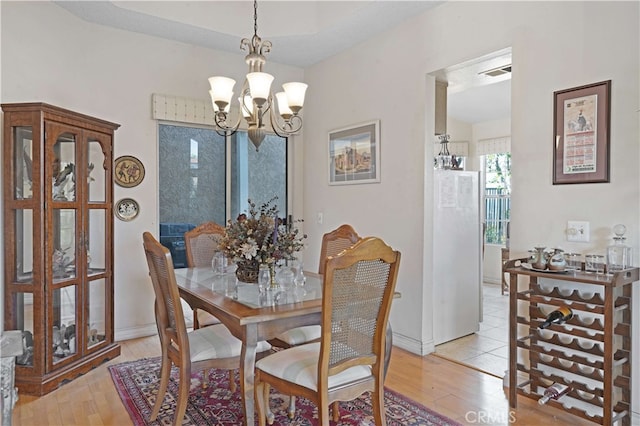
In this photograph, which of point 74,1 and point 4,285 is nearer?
point 4,285

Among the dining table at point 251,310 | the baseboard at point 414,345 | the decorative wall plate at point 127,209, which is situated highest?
the decorative wall plate at point 127,209

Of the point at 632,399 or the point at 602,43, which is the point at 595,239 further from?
the point at 602,43

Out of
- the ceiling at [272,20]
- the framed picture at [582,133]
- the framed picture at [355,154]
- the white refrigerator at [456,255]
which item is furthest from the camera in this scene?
the framed picture at [355,154]

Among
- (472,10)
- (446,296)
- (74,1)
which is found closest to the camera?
(472,10)

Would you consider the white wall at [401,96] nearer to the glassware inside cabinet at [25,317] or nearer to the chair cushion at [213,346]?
the glassware inside cabinet at [25,317]

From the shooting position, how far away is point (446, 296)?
370cm

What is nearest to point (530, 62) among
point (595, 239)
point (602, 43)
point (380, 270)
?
point (602, 43)

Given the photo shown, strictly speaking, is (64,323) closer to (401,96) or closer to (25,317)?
(25,317)

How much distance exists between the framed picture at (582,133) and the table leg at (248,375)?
1.99 m

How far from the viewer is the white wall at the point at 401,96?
233 cm

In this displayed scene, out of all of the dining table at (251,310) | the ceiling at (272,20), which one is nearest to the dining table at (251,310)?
the dining table at (251,310)

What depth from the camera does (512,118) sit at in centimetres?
278

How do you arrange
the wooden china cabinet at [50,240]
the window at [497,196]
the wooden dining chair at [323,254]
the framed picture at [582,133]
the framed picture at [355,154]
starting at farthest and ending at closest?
the window at [497,196], the framed picture at [355,154], the wooden china cabinet at [50,240], the wooden dining chair at [323,254], the framed picture at [582,133]

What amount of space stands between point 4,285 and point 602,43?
3.89m
